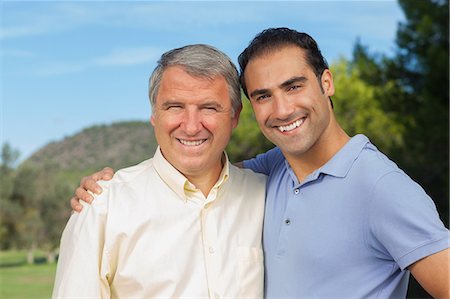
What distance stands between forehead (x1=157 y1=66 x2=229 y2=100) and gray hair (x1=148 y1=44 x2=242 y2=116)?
0.6 inches

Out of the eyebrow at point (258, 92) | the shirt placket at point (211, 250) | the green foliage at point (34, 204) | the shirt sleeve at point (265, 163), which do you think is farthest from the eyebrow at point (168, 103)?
the green foliage at point (34, 204)

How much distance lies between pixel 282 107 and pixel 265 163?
0.54 metres

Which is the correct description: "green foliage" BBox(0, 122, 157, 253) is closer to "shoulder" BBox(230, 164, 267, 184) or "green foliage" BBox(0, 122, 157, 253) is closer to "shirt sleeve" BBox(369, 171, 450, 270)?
"shoulder" BBox(230, 164, 267, 184)

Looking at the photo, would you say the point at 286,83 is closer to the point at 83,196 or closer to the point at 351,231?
the point at 351,231

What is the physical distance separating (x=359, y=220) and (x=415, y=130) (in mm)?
12639

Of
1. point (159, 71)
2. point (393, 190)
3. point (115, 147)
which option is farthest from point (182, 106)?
point (115, 147)

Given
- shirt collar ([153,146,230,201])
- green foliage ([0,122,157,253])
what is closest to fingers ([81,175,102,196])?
shirt collar ([153,146,230,201])

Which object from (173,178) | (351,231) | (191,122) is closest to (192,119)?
(191,122)

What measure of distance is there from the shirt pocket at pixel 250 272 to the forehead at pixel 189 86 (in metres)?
0.62

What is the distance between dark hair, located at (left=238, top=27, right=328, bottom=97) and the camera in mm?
2646

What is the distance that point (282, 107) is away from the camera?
2576 millimetres

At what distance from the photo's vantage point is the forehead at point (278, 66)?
2586 mm

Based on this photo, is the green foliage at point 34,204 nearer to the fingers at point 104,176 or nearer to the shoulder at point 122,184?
the fingers at point 104,176

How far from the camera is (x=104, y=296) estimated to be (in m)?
2.42
